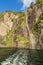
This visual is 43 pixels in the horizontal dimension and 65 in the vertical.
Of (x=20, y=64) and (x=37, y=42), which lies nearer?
(x=20, y=64)

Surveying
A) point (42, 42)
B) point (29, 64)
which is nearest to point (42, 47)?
point (42, 42)

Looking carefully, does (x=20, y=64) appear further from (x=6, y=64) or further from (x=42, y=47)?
(x=42, y=47)

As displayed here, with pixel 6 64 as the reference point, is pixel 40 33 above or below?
above

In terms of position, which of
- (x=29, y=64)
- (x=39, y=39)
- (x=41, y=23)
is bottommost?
(x=29, y=64)

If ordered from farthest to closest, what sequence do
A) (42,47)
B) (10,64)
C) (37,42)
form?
(37,42)
(42,47)
(10,64)

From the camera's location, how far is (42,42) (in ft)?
611

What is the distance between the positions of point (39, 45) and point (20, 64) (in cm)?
11420

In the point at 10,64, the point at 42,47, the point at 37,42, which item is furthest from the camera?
the point at 37,42

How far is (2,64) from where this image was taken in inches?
3061

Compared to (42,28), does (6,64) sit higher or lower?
lower

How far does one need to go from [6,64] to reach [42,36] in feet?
376

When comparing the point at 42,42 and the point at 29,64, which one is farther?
the point at 42,42

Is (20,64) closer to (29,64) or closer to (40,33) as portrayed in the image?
(29,64)

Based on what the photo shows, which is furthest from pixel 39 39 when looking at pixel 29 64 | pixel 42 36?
pixel 29 64
